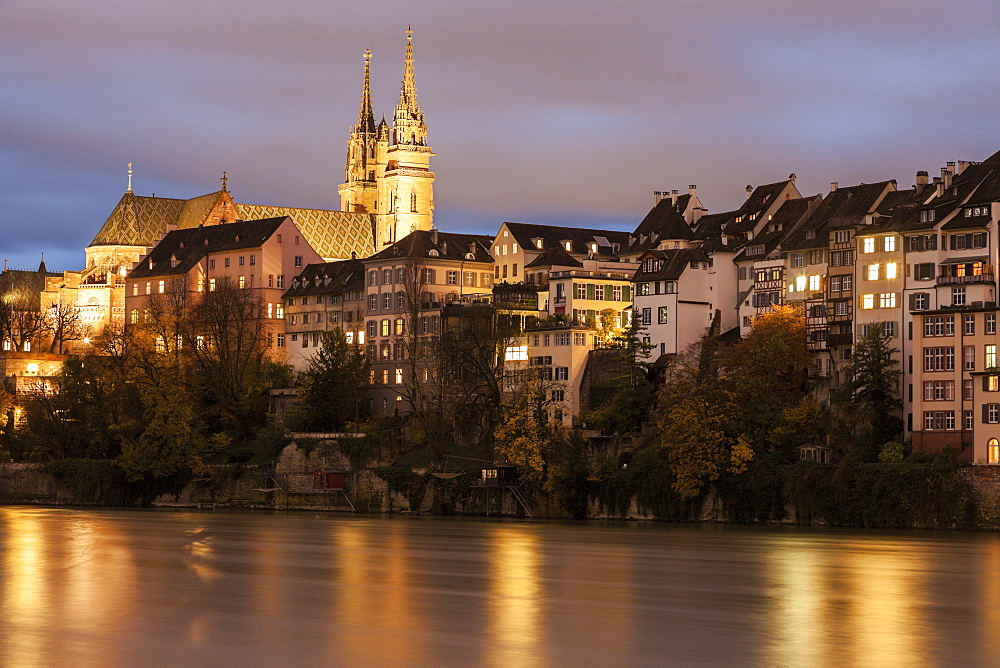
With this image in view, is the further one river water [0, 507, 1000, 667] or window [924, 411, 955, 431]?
window [924, 411, 955, 431]

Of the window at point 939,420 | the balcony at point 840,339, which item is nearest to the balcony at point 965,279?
the balcony at point 840,339

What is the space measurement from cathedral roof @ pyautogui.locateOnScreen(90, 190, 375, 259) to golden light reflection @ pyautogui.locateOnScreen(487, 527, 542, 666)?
10899 centimetres

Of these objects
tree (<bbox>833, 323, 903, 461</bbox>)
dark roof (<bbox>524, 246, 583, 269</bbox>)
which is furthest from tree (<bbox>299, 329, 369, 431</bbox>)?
tree (<bbox>833, 323, 903, 461</bbox>)

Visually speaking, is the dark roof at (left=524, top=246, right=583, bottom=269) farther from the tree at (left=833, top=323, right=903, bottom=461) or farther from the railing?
the railing

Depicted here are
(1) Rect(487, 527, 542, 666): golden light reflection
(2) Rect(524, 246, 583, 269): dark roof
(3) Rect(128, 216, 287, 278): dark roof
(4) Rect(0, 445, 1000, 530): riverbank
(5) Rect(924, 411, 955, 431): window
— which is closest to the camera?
(1) Rect(487, 527, 542, 666): golden light reflection

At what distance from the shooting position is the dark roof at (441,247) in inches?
5108

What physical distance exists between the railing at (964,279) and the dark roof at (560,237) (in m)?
41.5

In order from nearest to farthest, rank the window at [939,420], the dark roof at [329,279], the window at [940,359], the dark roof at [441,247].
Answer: the window at [939,420] → the window at [940,359] → the dark roof at [441,247] → the dark roof at [329,279]

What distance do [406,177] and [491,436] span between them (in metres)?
82.4

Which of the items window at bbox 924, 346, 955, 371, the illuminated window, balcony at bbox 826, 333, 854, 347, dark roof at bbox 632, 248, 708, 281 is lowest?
window at bbox 924, 346, 955, 371

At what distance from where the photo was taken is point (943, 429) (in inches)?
3371

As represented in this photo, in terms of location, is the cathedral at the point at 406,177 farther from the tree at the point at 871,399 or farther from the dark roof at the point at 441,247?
the tree at the point at 871,399

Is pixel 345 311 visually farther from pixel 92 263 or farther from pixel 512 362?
pixel 92 263

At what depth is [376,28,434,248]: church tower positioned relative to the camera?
18150 centimetres
